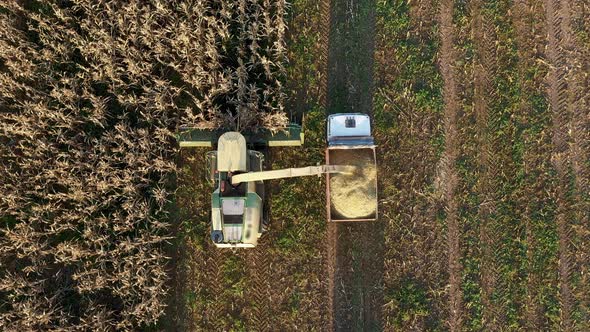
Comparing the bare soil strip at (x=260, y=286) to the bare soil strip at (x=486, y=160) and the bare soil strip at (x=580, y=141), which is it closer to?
the bare soil strip at (x=486, y=160)

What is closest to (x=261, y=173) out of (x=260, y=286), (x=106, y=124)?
(x=260, y=286)

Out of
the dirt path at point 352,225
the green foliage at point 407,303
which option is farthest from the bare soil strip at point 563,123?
the dirt path at point 352,225

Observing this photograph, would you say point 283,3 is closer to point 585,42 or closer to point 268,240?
point 268,240

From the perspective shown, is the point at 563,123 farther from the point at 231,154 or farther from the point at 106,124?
the point at 106,124

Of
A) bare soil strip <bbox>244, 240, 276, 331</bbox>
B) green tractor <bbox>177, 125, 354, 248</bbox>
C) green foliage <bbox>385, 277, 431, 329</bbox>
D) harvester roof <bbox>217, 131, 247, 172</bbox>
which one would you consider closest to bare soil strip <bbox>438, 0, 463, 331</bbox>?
green foliage <bbox>385, 277, 431, 329</bbox>

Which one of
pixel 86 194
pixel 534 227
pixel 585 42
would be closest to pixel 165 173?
pixel 86 194

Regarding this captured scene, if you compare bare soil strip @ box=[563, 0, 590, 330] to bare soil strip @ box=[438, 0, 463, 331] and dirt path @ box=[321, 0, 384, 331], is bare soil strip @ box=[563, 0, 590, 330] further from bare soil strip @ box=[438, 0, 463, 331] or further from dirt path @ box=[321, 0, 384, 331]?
dirt path @ box=[321, 0, 384, 331]
